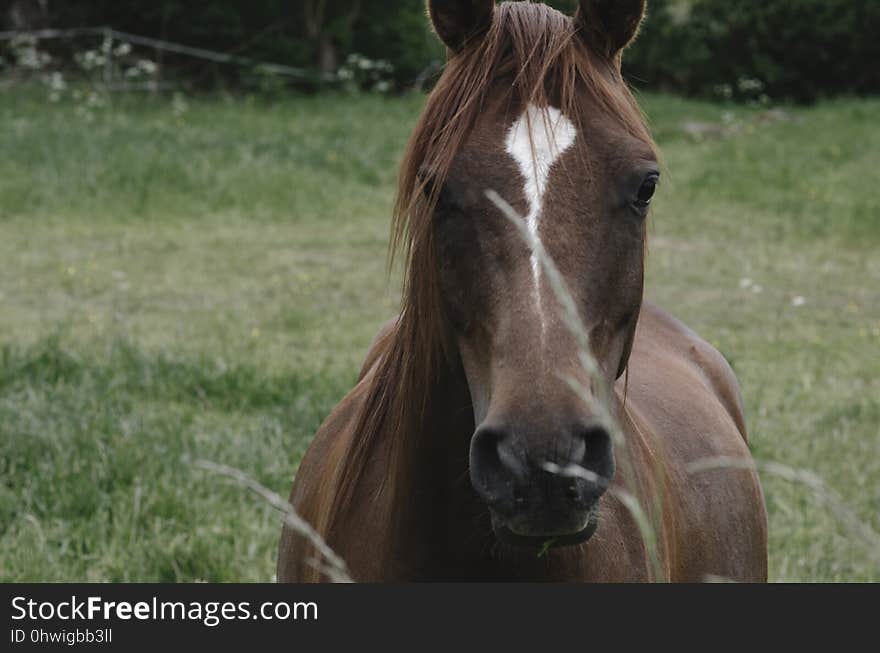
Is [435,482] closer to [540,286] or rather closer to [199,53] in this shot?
[540,286]

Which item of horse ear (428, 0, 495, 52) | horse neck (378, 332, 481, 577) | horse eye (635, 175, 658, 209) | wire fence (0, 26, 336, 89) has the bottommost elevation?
wire fence (0, 26, 336, 89)

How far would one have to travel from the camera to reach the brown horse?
177 centimetres

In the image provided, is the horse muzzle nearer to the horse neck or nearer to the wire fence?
the horse neck

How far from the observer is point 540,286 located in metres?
1.88

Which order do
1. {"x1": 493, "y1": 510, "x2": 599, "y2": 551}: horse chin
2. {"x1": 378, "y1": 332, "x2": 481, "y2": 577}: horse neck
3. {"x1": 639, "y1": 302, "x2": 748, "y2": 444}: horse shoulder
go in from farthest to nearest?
{"x1": 639, "y1": 302, "x2": 748, "y2": 444}: horse shoulder → {"x1": 378, "y1": 332, "x2": 481, "y2": 577}: horse neck → {"x1": 493, "y1": 510, "x2": 599, "y2": 551}: horse chin

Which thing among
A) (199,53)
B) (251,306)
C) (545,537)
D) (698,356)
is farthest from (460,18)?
(199,53)

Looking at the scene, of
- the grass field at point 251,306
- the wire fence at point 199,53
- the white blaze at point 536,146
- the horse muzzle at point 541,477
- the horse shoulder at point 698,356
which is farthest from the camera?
the wire fence at point 199,53

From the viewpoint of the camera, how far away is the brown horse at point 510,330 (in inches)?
69.8

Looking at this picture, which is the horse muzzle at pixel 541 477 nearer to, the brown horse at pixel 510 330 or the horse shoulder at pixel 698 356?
the brown horse at pixel 510 330

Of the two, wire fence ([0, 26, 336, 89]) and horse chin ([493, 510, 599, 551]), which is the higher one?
horse chin ([493, 510, 599, 551])

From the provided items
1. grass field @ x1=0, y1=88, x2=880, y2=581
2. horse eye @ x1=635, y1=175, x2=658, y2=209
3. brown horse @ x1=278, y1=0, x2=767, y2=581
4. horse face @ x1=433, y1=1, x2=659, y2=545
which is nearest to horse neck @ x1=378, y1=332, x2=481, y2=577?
brown horse @ x1=278, y1=0, x2=767, y2=581

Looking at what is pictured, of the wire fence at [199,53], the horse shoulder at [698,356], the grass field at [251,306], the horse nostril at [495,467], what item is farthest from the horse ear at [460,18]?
the wire fence at [199,53]

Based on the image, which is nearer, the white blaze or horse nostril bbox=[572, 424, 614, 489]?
horse nostril bbox=[572, 424, 614, 489]

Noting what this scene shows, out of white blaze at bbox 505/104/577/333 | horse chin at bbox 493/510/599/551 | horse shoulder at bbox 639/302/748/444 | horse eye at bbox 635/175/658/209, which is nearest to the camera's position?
horse chin at bbox 493/510/599/551
